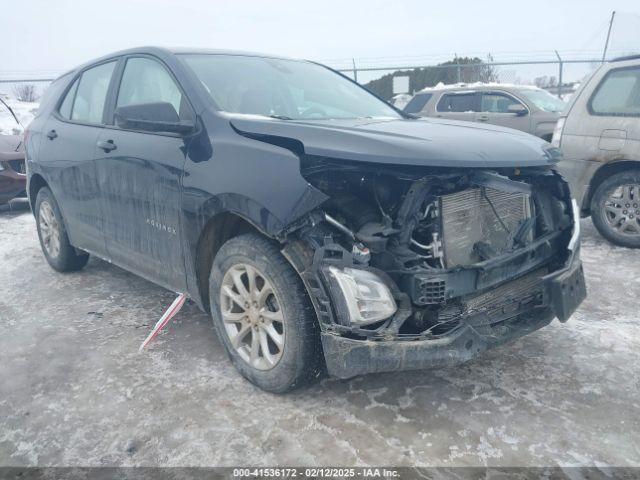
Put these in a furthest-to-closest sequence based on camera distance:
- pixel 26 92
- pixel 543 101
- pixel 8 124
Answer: pixel 26 92 < pixel 543 101 < pixel 8 124

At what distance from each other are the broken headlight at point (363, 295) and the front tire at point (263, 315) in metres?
0.26

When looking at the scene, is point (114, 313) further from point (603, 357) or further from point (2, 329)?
point (603, 357)

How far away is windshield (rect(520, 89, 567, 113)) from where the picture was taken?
9.26 m

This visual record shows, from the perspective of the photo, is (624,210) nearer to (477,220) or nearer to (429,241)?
(477,220)

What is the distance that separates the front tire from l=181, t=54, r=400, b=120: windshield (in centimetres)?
83

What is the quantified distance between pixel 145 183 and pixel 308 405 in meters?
1.64

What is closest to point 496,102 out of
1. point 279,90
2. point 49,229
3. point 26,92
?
point 279,90

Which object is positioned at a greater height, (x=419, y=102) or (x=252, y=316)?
(x=419, y=102)

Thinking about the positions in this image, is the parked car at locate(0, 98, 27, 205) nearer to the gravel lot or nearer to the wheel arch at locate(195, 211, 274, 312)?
the gravel lot

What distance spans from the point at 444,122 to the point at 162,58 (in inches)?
70.5

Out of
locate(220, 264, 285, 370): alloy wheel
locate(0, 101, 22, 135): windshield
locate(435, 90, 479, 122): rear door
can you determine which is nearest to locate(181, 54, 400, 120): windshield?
locate(220, 264, 285, 370): alloy wheel

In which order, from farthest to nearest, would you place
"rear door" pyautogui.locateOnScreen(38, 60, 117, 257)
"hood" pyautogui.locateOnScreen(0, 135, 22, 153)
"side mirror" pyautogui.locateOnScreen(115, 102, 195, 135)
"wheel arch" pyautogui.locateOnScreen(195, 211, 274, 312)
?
"hood" pyautogui.locateOnScreen(0, 135, 22, 153), "rear door" pyautogui.locateOnScreen(38, 60, 117, 257), "side mirror" pyautogui.locateOnScreen(115, 102, 195, 135), "wheel arch" pyautogui.locateOnScreen(195, 211, 274, 312)

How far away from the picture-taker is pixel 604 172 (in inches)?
202

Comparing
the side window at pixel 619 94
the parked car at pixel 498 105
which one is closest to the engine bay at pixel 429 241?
the side window at pixel 619 94
